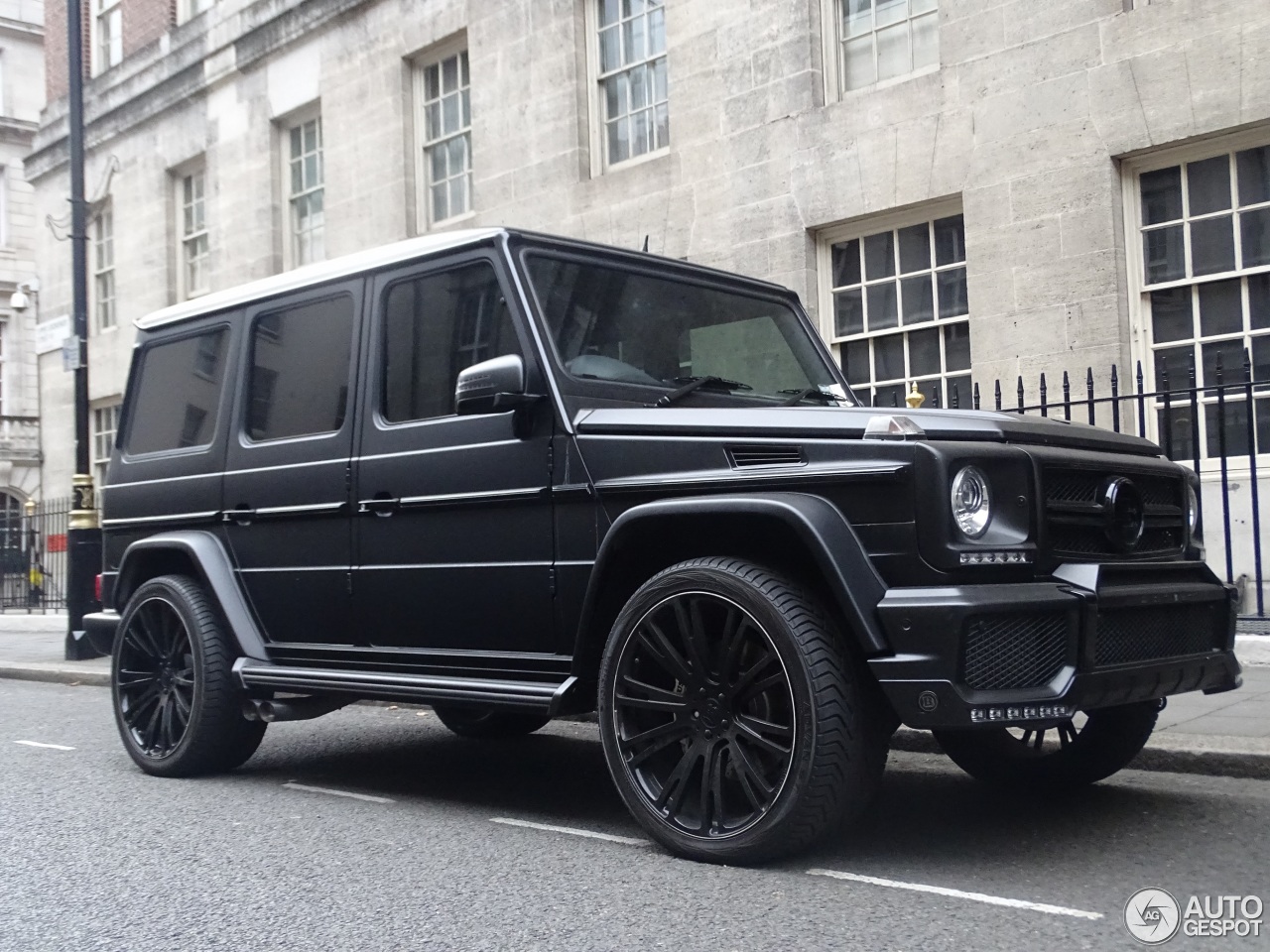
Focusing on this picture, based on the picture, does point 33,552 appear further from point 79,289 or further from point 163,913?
point 163,913

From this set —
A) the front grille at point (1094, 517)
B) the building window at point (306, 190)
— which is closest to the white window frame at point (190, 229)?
the building window at point (306, 190)

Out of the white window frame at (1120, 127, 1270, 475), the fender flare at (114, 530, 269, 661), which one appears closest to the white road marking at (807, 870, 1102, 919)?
the fender flare at (114, 530, 269, 661)

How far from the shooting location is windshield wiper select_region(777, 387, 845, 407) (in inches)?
221

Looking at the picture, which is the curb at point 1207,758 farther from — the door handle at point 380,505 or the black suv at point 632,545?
the door handle at point 380,505

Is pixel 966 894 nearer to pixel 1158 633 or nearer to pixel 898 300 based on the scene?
pixel 1158 633

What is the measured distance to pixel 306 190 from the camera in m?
18.3

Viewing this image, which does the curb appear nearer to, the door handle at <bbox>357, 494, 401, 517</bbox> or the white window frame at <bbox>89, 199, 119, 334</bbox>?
the door handle at <bbox>357, 494, 401, 517</bbox>

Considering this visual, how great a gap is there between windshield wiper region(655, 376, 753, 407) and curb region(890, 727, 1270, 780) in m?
2.23

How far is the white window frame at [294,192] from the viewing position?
59.5 ft

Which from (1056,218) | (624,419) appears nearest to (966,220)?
(1056,218)

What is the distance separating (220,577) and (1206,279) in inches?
279

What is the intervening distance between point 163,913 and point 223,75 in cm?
1727

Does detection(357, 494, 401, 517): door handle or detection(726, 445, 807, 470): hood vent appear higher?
detection(726, 445, 807, 470): hood vent

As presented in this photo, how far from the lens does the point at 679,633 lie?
449 centimetres
